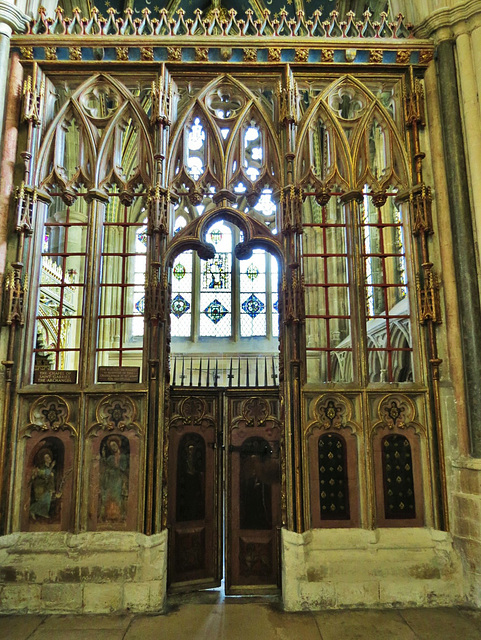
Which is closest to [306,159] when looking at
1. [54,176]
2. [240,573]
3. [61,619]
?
[54,176]

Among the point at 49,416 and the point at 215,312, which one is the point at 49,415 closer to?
the point at 49,416

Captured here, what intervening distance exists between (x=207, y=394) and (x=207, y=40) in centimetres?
424

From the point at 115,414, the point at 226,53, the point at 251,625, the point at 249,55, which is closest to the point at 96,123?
the point at 226,53

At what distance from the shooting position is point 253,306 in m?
13.8

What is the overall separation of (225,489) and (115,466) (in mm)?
1262

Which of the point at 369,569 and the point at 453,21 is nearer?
the point at 369,569

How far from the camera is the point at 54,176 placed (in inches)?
223

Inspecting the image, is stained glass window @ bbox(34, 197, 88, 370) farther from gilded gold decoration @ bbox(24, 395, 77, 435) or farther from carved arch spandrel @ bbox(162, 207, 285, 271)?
carved arch spandrel @ bbox(162, 207, 285, 271)

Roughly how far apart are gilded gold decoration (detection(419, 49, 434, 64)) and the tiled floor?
6.04 metres

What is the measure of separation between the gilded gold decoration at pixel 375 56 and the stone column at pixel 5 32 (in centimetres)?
421

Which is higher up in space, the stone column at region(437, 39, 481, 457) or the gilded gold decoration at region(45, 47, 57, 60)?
the gilded gold decoration at region(45, 47, 57, 60)

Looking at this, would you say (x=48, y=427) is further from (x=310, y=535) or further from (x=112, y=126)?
(x=112, y=126)

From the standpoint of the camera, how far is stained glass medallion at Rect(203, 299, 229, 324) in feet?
45.2

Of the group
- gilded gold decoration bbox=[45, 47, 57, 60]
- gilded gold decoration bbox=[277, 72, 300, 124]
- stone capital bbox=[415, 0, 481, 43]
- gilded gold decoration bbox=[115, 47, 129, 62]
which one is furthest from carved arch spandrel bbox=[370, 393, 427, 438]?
gilded gold decoration bbox=[45, 47, 57, 60]
